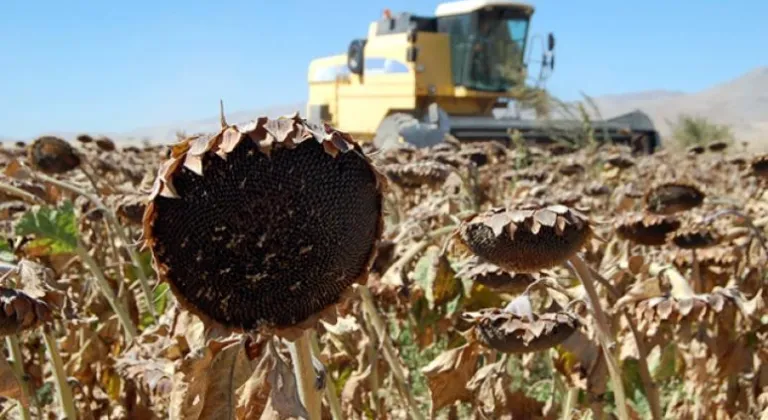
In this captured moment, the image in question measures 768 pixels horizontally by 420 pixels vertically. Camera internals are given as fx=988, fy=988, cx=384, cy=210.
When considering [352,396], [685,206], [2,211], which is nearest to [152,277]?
[2,211]

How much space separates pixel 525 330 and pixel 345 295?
0.64m

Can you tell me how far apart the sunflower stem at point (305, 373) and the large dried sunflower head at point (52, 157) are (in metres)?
3.04

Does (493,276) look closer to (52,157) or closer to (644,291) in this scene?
(644,291)

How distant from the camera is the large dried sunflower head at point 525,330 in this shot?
72.6 inches

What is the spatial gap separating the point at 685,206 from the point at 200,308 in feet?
7.19

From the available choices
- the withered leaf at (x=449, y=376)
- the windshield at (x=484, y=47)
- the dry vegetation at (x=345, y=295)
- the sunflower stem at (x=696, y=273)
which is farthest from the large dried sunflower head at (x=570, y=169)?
the windshield at (x=484, y=47)

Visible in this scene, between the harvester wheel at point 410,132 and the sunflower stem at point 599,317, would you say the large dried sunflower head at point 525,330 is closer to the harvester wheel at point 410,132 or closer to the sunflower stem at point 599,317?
the sunflower stem at point 599,317

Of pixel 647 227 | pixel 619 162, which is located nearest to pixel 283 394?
pixel 647 227

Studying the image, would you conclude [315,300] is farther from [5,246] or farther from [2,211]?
[2,211]

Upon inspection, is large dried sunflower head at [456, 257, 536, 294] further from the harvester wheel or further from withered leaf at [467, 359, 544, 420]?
the harvester wheel

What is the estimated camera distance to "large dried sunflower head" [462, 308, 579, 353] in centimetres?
184

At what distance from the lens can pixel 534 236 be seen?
1687 millimetres

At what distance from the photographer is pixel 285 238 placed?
1.29 metres

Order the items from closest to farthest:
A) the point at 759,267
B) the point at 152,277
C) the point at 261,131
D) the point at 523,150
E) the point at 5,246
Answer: the point at 261,131 → the point at 5,246 → the point at 759,267 → the point at 152,277 → the point at 523,150
